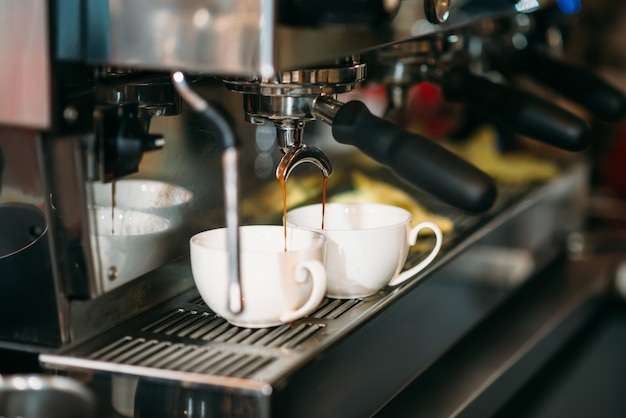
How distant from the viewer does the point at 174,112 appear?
724mm

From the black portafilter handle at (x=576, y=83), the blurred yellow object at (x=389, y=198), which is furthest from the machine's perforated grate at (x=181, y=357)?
the black portafilter handle at (x=576, y=83)

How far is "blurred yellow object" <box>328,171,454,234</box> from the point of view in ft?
3.31

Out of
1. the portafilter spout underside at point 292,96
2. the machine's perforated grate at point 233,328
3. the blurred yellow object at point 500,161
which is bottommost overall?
the machine's perforated grate at point 233,328

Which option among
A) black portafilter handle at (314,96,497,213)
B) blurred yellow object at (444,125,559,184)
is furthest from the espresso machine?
blurred yellow object at (444,125,559,184)

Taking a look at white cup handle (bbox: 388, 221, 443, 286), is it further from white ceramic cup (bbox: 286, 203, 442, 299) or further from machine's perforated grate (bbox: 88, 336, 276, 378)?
machine's perforated grate (bbox: 88, 336, 276, 378)

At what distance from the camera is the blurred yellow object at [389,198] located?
3.31 feet

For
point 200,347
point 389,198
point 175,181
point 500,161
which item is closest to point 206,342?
point 200,347

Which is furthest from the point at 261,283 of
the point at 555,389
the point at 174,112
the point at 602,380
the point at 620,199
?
the point at 620,199

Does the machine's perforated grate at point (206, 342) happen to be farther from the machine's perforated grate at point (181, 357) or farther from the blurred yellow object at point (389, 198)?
the blurred yellow object at point (389, 198)

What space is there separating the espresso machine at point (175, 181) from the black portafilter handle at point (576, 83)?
0.18 m

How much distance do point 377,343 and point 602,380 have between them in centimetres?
59

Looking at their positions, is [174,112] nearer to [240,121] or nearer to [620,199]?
[240,121]

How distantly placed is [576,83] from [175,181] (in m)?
0.54

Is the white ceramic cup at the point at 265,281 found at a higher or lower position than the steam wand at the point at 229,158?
lower
